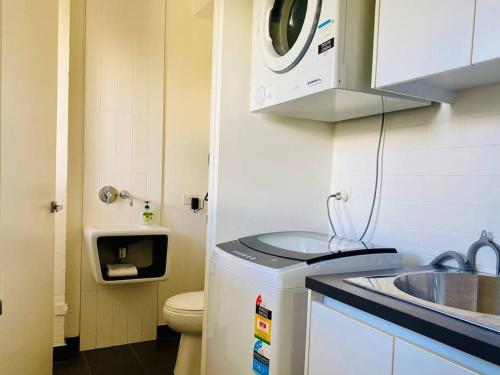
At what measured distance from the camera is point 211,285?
67.7 inches

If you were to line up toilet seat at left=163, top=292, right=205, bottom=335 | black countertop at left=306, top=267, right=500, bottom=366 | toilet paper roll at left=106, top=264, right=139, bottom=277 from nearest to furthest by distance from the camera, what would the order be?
black countertop at left=306, top=267, right=500, bottom=366, toilet seat at left=163, top=292, right=205, bottom=335, toilet paper roll at left=106, top=264, right=139, bottom=277

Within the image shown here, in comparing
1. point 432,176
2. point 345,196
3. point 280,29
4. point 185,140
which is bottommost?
point 345,196

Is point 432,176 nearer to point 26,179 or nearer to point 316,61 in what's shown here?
point 316,61

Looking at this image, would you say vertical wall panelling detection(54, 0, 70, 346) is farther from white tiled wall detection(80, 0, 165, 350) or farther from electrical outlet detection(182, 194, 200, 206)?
electrical outlet detection(182, 194, 200, 206)

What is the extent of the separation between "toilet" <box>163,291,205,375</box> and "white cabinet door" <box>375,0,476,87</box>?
1.54m

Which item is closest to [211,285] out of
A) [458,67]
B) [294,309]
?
[294,309]

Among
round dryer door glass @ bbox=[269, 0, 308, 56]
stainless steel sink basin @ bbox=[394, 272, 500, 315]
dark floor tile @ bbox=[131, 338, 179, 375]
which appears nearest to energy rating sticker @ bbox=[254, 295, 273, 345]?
stainless steel sink basin @ bbox=[394, 272, 500, 315]

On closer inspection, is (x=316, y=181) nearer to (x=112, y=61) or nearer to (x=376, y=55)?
(x=376, y=55)

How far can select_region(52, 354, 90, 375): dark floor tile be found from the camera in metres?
2.26

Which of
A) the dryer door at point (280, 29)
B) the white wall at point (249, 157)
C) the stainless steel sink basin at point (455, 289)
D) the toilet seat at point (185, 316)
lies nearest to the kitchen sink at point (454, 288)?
the stainless steel sink basin at point (455, 289)

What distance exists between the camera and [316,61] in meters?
1.39

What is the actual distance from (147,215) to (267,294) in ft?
5.03

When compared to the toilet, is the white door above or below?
above

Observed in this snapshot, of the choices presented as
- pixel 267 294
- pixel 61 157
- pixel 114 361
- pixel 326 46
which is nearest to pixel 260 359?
pixel 267 294
